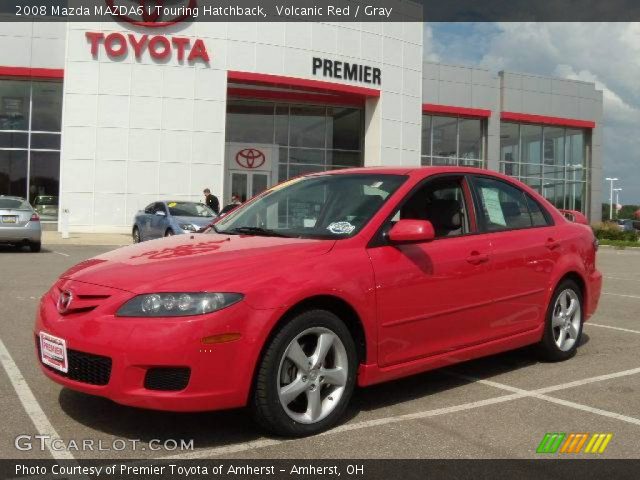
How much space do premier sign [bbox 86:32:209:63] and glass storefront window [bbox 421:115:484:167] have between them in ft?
44.6

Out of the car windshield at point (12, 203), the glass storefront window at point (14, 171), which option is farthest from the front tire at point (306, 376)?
the glass storefront window at point (14, 171)

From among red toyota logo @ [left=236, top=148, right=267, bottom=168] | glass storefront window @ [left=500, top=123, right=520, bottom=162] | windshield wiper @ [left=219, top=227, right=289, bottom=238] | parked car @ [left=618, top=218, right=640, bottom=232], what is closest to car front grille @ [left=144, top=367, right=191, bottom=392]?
windshield wiper @ [left=219, top=227, right=289, bottom=238]

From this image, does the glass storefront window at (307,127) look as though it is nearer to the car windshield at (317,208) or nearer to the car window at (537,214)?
the car window at (537,214)

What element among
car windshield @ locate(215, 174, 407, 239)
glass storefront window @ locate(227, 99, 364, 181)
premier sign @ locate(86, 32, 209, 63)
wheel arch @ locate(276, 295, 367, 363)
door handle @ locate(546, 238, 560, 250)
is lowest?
wheel arch @ locate(276, 295, 367, 363)

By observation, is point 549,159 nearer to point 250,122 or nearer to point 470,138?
point 470,138

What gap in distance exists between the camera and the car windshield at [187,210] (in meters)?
17.3

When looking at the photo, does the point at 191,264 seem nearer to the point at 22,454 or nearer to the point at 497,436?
the point at 22,454

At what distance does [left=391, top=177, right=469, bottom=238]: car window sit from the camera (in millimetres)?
4488

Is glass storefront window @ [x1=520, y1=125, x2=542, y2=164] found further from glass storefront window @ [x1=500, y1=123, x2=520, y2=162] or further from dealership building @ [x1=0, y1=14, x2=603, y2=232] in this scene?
dealership building @ [x1=0, y1=14, x2=603, y2=232]

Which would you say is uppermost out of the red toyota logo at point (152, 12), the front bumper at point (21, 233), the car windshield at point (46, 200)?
the red toyota logo at point (152, 12)

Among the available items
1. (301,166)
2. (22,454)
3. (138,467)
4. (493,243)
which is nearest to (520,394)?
(493,243)

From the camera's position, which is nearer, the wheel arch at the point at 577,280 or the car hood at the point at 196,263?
the car hood at the point at 196,263

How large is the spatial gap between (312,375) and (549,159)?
37.3m

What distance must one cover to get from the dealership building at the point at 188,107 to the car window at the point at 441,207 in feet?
63.9
